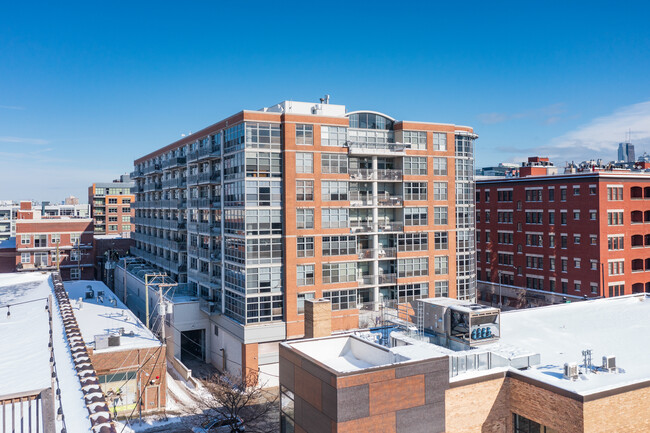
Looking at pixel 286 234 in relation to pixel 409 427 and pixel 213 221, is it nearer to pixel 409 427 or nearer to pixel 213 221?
pixel 213 221

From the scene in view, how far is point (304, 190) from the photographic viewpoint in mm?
49781

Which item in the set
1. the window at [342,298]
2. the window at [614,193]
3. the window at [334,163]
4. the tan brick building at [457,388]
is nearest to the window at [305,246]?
the window at [342,298]

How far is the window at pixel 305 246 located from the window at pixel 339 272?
2.09 meters

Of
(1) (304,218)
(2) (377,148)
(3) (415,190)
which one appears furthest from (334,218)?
(3) (415,190)

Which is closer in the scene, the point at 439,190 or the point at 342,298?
the point at 342,298

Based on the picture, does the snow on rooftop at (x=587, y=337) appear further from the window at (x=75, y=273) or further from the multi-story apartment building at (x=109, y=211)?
the multi-story apartment building at (x=109, y=211)

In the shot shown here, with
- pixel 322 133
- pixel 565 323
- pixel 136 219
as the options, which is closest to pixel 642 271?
pixel 565 323

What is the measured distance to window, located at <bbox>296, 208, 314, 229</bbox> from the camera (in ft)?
163

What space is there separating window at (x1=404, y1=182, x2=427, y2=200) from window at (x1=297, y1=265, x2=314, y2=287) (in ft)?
43.9

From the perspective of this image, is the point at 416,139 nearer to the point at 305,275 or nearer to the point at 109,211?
the point at 305,275

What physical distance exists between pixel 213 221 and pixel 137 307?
25534 mm

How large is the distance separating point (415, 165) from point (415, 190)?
271 centimetres

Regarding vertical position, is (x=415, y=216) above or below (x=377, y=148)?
below

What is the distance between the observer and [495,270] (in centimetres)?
7962
